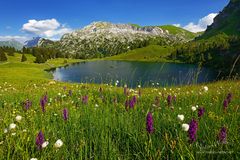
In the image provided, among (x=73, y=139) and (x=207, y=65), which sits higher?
(x=73, y=139)

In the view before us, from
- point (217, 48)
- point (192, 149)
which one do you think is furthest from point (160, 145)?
point (217, 48)

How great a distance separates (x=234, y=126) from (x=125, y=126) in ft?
6.23

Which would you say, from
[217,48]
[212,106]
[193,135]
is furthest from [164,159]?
[217,48]

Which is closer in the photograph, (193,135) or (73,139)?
(193,135)

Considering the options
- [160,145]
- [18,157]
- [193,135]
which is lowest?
[18,157]

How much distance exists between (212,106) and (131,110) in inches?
86.1

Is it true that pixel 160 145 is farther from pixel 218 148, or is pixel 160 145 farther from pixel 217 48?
pixel 217 48

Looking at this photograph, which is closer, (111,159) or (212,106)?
(111,159)

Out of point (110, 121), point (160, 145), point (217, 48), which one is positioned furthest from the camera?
point (217, 48)

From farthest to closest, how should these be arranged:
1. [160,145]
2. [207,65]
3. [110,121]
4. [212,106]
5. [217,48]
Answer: [217,48] → [207,65] → [212,106] → [110,121] → [160,145]

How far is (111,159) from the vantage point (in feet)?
12.1

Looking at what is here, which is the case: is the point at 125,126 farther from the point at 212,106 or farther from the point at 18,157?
the point at 212,106

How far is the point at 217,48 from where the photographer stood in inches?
7544

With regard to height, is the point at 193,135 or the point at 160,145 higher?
the point at 193,135
